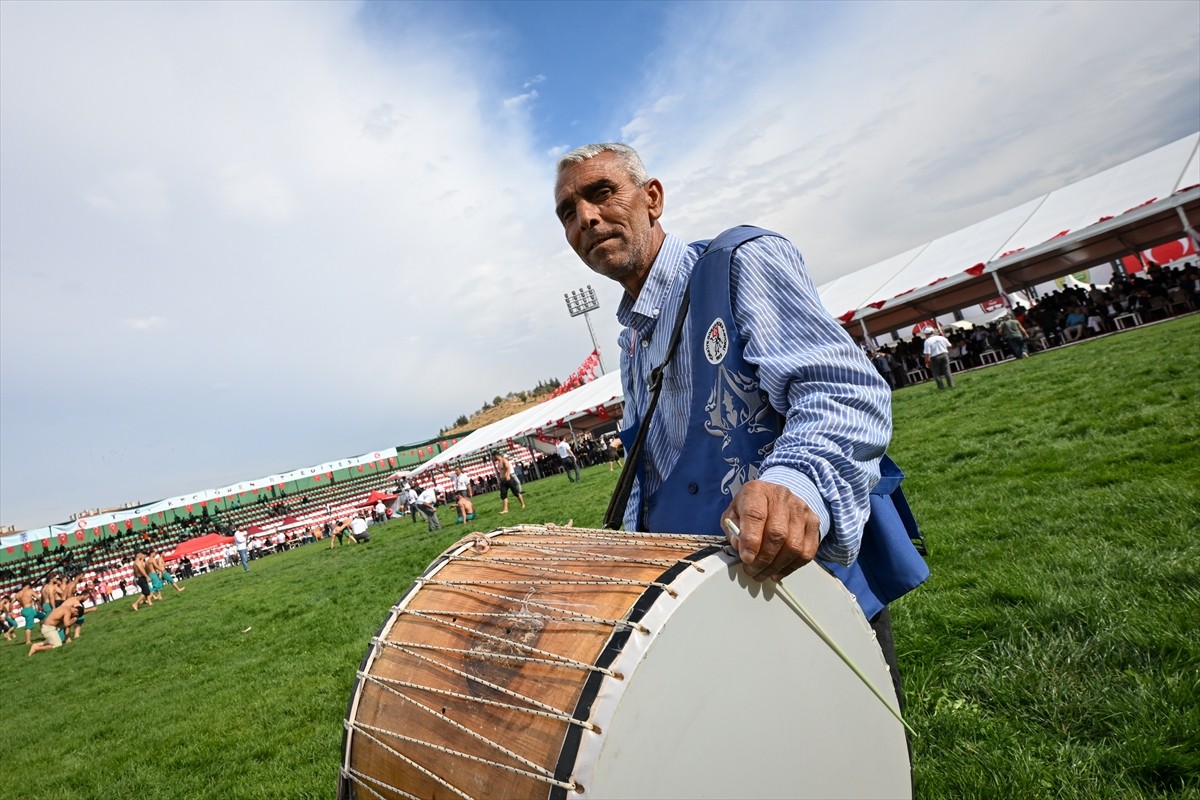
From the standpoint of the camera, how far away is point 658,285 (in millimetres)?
1611

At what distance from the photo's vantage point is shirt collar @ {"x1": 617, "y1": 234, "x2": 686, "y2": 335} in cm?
161

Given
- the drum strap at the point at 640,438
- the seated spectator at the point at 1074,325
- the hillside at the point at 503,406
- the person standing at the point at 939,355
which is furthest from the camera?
the hillside at the point at 503,406

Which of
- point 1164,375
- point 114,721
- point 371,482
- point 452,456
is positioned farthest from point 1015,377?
point 371,482

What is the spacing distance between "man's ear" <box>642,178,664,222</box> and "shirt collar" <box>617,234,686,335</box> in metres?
0.08

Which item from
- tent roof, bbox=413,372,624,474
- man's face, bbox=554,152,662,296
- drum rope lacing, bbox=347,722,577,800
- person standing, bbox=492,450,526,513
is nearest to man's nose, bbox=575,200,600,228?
man's face, bbox=554,152,662,296

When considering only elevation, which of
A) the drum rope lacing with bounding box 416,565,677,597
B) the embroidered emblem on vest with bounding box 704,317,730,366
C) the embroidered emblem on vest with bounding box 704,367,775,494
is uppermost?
the embroidered emblem on vest with bounding box 704,317,730,366

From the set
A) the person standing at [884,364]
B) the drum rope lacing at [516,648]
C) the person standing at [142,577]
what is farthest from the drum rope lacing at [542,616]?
the person standing at [142,577]

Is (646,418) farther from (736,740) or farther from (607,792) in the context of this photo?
(607,792)

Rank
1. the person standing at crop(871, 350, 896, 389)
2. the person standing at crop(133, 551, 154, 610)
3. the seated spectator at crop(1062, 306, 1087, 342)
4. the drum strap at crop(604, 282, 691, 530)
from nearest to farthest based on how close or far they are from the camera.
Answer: the drum strap at crop(604, 282, 691, 530) → the seated spectator at crop(1062, 306, 1087, 342) → the person standing at crop(133, 551, 154, 610) → the person standing at crop(871, 350, 896, 389)

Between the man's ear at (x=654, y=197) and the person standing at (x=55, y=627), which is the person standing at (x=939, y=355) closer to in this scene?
the man's ear at (x=654, y=197)

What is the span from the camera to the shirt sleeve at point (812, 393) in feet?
3.65

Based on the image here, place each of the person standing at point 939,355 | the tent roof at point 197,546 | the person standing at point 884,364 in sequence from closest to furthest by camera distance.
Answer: the person standing at point 939,355, the person standing at point 884,364, the tent roof at point 197,546

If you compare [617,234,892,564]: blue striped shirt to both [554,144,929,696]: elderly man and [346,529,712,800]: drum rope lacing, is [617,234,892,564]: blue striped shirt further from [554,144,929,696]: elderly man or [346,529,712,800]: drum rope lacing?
[346,529,712,800]: drum rope lacing

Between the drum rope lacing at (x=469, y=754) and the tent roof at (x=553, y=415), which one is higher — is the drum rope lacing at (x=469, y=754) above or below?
below
